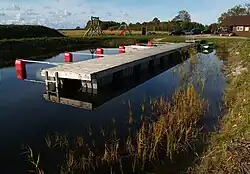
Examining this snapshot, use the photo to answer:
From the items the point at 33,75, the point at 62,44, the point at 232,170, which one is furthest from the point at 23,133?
the point at 62,44

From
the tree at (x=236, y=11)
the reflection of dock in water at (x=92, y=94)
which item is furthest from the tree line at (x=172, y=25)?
the reflection of dock in water at (x=92, y=94)

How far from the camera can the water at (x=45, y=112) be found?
6.46 m

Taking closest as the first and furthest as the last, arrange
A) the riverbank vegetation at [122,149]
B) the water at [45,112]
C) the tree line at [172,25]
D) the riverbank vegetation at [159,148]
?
1. the riverbank vegetation at [159,148]
2. the riverbank vegetation at [122,149]
3. the water at [45,112]
4. the tree line at [172,25]


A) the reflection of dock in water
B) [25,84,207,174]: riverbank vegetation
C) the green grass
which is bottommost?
[25,84,207,174]: riverbank vegetation

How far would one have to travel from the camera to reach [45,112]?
28.2ft

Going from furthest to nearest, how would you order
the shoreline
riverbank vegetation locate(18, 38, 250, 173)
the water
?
the shoreline < the water < riverbank vegetation locate(18, 38, 250, 173)

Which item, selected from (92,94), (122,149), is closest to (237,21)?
(92,94)

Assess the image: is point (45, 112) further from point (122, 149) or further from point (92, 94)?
point (122, 149)

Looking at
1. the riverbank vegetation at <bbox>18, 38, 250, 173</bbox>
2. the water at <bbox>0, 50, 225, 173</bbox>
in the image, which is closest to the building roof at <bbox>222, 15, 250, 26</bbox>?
the water at <bbox>0, 50, 225, 173</bbox>

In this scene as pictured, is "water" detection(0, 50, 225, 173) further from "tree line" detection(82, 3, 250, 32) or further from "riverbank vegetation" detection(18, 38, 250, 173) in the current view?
"tree line" detection(82, 3, 250, 32)

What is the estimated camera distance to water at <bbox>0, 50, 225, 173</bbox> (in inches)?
254

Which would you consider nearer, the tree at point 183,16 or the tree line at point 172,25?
the tree line at point 172,25

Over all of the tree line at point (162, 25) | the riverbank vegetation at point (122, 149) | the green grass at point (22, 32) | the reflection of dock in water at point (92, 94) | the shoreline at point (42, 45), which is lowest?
the riverbank vegetation at point (122, 149)

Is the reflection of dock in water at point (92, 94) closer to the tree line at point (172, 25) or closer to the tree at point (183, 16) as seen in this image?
the tree line at point (172, 25)
